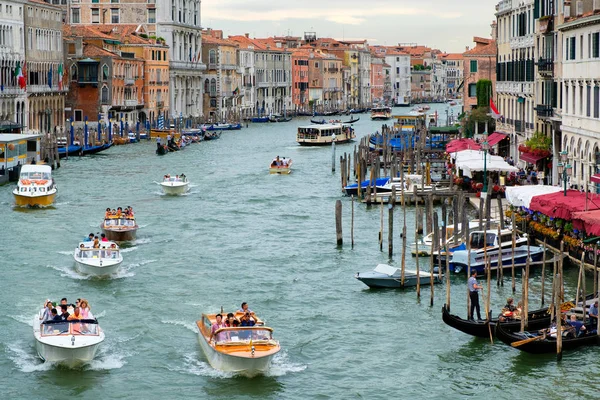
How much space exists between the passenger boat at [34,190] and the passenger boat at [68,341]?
620 inches

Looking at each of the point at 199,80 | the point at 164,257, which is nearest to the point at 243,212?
the point at 164,257

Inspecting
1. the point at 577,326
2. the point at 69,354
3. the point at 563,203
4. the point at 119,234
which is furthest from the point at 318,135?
the point at 69,354

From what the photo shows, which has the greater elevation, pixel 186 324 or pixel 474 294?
pixel 474 294

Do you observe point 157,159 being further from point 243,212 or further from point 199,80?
point 199,80

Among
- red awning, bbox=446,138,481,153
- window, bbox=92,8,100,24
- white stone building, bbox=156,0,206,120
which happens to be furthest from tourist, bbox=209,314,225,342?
window, bbox=92,8,100,24

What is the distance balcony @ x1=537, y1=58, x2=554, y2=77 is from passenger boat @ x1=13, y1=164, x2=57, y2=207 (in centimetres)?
1344

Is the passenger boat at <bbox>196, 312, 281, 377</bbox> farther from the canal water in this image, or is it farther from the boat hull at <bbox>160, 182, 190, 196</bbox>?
the boat hull at <bbox>160, 182, 190, 196</bbox>

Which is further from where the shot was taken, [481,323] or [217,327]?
[481,323]

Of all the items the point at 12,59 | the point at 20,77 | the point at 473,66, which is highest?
the point at 12,59

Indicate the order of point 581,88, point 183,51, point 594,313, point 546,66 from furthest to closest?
point 183,51 < point 546,66 < point 581,88 < point 594,313

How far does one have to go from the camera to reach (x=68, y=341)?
17.6 m

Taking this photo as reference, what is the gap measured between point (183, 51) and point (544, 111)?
55.2 meters

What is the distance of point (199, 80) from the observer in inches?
3514

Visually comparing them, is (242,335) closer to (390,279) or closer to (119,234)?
(390,279)
